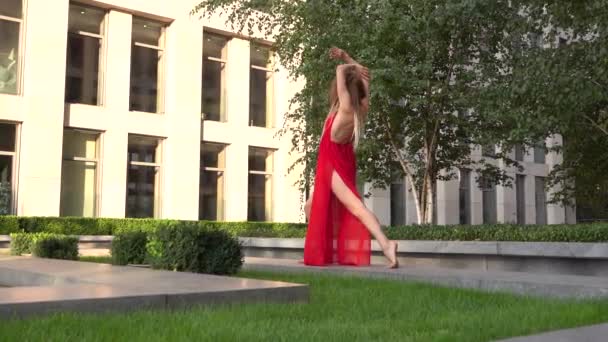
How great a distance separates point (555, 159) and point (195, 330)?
Result: 3946 cm

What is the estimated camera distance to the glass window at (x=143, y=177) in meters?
24.2

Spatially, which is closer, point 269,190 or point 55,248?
point 55,248

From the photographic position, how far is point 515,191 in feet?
126

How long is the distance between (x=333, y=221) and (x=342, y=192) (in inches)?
19.6

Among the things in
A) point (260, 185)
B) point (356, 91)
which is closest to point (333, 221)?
point (356, 91)

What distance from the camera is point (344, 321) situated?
16.7 ft

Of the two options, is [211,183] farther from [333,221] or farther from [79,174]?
[333,221]

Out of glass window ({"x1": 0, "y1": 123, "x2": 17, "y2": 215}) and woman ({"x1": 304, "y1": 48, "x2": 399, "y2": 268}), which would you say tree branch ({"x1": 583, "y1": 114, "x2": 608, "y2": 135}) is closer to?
woman ({"x1": 304, "y1": 48, "x2": 399, "y2": 268})

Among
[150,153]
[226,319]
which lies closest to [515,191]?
[150,153]

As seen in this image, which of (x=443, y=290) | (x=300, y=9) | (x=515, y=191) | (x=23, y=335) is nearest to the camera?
(x=23, y=335)

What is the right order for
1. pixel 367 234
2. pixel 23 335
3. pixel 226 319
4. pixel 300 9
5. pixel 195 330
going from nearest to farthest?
1. pixel 23 335
2. pixel 195 330
3. pixel 226 319
4. pixel 367 234
5. pixel 300 9

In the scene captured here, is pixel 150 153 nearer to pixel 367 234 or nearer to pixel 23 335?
pixel 367 234

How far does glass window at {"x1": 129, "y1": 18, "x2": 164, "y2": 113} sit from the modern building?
4cm

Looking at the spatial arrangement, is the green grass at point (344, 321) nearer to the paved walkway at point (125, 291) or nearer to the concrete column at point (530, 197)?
the paved walkway at point (125, 291)
